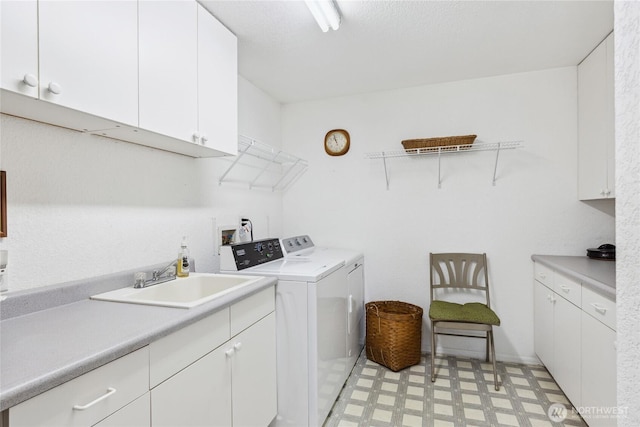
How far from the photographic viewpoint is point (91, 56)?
3.68ft

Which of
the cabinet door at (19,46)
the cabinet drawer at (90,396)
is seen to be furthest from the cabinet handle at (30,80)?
the cabinet drawer at (90,396)

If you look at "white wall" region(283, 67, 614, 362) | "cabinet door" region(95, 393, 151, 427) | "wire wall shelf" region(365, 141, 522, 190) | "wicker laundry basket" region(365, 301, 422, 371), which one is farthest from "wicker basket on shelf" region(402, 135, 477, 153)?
"cabinet door" region(95, 393, 151, 427)

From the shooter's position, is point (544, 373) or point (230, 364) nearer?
point (230, 364)

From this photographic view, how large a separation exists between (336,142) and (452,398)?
7.41ft

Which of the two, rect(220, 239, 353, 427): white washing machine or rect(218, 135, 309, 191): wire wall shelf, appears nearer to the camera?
rect(220, 239, 353, 427): white washing machine

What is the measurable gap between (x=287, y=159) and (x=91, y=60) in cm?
199

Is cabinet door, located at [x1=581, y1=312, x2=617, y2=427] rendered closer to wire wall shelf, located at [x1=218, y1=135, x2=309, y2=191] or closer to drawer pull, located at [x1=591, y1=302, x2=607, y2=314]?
drawer pull, located at [x1=591, y1=302, x2=607, y2=314]

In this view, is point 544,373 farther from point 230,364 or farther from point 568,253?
point 230,364

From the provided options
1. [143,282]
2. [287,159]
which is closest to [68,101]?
[143,282]

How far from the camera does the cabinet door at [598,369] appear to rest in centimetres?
150

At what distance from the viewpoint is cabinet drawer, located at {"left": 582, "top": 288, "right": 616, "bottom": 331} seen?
150cm

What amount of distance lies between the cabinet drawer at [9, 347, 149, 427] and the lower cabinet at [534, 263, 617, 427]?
1960 mm

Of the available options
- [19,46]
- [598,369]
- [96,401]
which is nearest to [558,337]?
[598,369]

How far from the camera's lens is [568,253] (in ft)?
8.28
